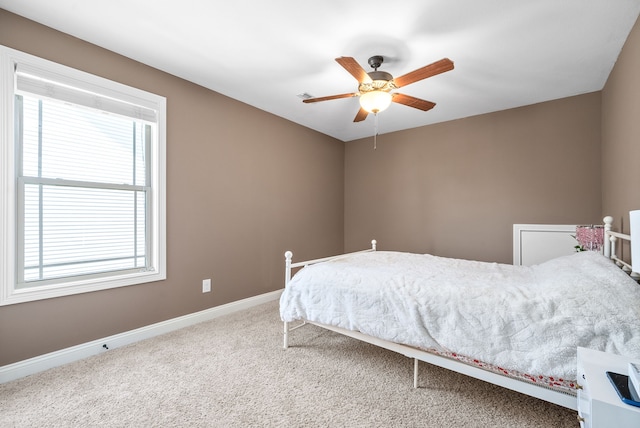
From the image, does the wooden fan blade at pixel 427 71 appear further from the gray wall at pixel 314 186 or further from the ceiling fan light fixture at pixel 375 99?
the gray wall at pixel 314 186

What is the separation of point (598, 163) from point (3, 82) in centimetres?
494

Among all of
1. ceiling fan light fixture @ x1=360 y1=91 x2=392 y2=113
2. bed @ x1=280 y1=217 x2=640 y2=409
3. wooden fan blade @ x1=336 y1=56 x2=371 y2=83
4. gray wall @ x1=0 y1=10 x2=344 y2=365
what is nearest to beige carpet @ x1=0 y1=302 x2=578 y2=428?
bed @ x1=280 y1=217 x2=640 y2=409

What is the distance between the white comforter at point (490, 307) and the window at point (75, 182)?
1463mm

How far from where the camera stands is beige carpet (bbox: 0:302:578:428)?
1539 mm

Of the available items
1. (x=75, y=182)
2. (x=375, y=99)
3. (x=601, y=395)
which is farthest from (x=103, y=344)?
(x=601, y=395)

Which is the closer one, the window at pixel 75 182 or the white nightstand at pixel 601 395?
the white nightstand at pixel 601 395

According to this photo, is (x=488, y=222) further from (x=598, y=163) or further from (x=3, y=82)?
(x=3, y=82)

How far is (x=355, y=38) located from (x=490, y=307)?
1957 millimetres

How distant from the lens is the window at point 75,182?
1905 mm

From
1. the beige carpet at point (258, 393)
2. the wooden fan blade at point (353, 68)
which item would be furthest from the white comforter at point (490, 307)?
the wooden fan blade at point (353, 68)

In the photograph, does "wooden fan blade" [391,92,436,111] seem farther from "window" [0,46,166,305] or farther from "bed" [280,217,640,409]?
"window" [0,46,166,305]

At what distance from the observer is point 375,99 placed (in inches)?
88.3

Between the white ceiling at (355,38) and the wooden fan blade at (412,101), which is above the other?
the white ceiling at (355,38)

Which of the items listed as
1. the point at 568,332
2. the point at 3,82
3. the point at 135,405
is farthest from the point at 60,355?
the point at 568,332
